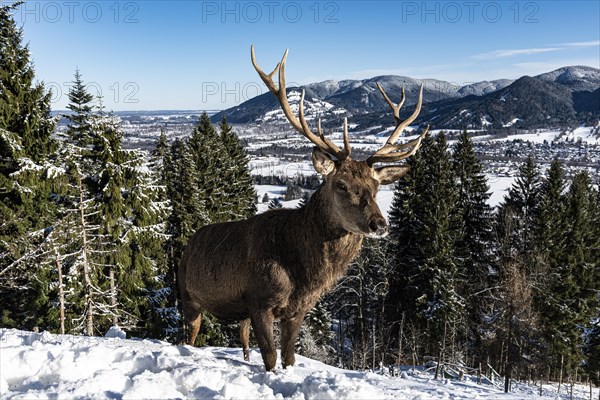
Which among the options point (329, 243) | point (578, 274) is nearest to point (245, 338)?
point (329, 243)

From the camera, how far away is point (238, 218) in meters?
30.6

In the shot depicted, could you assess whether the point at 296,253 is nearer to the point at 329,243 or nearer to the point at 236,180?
the point at 329,243

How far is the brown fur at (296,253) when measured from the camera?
18.2 feet

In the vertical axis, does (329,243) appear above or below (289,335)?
above

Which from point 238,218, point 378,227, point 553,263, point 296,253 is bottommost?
point 553,263

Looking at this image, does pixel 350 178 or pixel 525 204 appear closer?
pixel 350 178

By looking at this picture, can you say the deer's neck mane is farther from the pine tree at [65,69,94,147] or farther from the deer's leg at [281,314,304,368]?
the pine tree at [65,69,94,147]

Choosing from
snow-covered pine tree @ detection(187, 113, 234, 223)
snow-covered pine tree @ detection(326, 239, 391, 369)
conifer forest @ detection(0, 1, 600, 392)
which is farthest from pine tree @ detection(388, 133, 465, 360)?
snow-covered pine tree @ detection(187, 113, 234, 223)

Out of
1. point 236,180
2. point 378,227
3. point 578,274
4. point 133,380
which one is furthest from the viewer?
point 236,180

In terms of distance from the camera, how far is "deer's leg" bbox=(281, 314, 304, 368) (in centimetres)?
603

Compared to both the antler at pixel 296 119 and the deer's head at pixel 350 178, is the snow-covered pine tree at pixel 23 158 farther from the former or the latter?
the deer's head at pixel 350 178

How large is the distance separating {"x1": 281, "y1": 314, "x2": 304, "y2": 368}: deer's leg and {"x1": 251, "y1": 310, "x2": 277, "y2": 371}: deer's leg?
0.42m

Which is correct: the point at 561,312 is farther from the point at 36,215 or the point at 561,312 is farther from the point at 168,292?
the point at 36,215

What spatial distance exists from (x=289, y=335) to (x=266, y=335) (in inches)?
22.7
